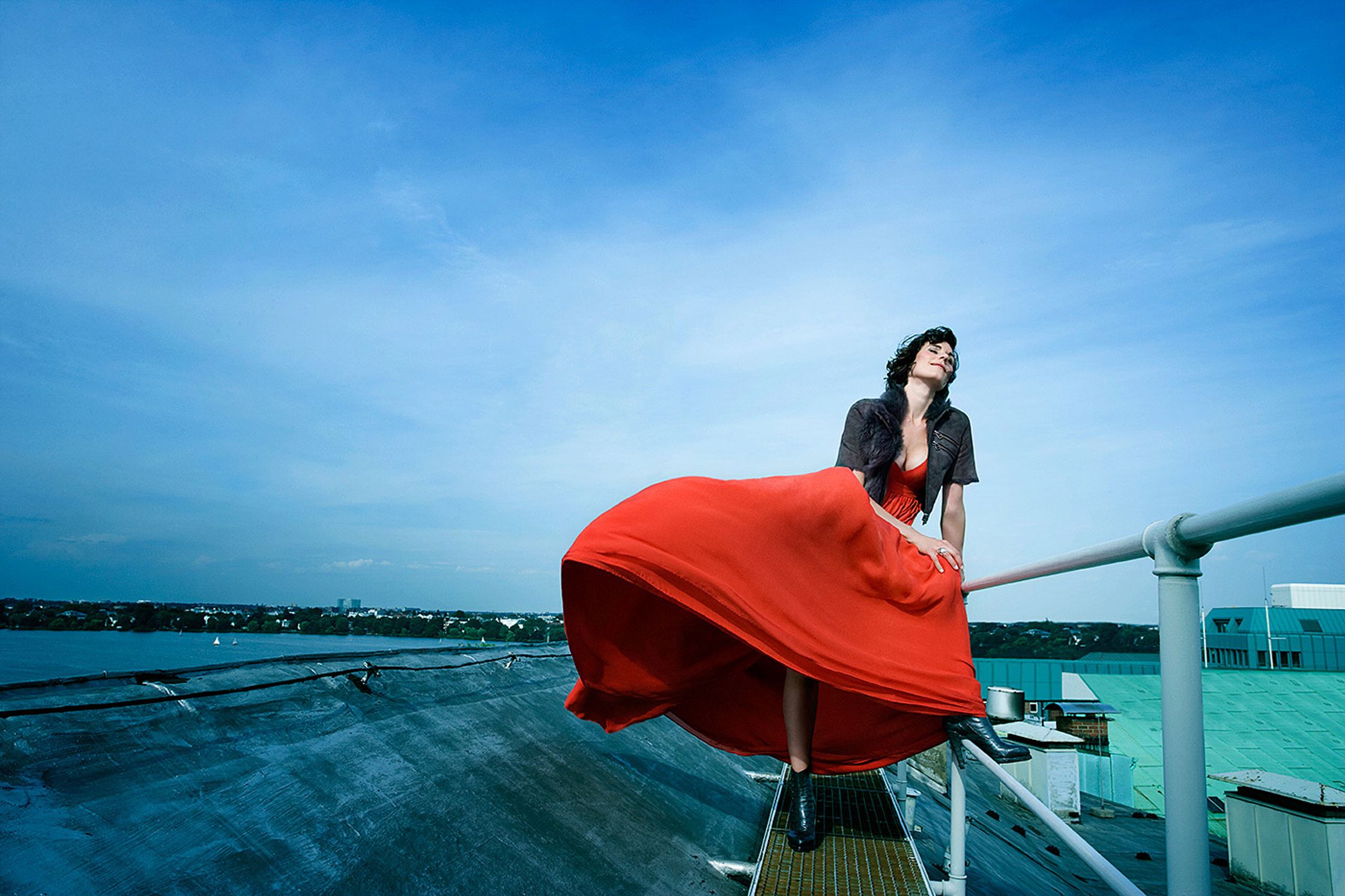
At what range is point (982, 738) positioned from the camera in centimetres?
213

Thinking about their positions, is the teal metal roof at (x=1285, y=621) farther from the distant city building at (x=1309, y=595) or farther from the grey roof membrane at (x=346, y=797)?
the grey roof membrane at (x=346, y=797)

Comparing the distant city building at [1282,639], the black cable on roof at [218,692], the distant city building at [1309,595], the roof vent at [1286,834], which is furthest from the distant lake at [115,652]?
the distant city building at [1309,595]

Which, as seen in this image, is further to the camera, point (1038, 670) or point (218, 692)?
point (1038, 670)

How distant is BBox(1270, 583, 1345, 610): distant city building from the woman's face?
3517 centimetres

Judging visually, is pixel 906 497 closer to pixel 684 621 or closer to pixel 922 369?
pixel 922 369

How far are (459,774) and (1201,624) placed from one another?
6.68 ft

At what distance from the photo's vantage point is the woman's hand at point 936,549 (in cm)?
246

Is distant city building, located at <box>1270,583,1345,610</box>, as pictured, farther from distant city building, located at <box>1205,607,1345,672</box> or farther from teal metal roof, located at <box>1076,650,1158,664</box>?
teal metal roof, located at <box>1076,650,1158,664</box>

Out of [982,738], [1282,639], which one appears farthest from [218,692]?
[1282,639]

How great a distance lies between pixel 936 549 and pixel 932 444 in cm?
50

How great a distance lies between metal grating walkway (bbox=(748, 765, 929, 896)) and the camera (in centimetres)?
208

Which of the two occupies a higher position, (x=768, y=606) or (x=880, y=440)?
(x=880, y=440)

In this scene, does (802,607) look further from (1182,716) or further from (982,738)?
(1182,716)

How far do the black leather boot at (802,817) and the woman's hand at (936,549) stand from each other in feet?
2.75
